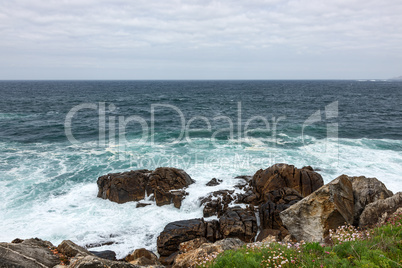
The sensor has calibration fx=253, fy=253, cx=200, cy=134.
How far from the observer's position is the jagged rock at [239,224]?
587 inches

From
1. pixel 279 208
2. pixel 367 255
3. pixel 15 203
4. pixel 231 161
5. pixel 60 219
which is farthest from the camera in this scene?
pixel 231 161

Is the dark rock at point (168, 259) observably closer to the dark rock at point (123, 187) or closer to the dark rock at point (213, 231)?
the dark rock at point (213, 231)

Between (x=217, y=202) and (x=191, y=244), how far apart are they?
4701mm

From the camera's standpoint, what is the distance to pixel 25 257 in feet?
25.0

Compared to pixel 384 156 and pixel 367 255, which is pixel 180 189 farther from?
pixel 384 156

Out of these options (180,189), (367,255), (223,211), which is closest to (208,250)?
(367,255)

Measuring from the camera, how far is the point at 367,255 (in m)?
6.58

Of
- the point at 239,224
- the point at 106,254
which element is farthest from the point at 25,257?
the point at 239,224

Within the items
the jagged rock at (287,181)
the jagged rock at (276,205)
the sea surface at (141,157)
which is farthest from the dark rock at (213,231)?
the jagged rock at (287,181)

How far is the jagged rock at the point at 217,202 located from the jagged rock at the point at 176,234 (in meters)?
1.97

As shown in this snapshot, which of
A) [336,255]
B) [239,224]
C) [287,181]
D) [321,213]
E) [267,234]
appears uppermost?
[336,255]

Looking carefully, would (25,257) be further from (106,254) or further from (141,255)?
(106,254)

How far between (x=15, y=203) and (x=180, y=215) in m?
12.6

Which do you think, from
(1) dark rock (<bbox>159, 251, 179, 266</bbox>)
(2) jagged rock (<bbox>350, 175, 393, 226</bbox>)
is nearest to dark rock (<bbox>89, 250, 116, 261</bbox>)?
(1) dark rock (<bbox>159, 251, 179, 266</bbox>)
